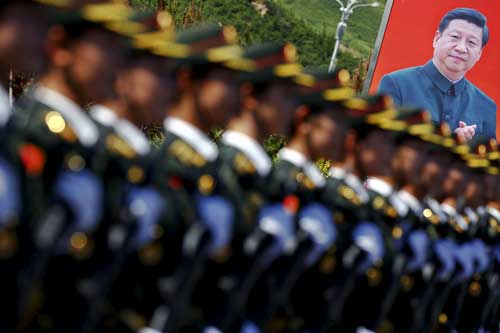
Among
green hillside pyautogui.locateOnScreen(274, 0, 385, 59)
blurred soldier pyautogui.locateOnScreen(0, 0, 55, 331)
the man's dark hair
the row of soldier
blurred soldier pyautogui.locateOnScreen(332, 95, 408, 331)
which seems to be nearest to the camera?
blurred soldier pyautogui.locateOnScreen(0, 0, 55, 331)

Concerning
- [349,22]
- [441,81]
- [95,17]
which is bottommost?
[95,17]

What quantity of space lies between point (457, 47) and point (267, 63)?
151 inches

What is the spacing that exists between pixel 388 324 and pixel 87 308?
4.69ft

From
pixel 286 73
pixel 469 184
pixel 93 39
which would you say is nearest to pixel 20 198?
pixel 93 39

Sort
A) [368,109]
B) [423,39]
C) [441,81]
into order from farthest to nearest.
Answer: [423,39] → [441,81] → [368,109]

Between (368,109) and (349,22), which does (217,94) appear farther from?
(349,22)

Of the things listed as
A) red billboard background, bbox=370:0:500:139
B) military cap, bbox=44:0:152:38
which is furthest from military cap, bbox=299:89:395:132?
red billboard background, bbox=370:0:500:139

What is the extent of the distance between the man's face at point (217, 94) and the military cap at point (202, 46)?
0.13 feet

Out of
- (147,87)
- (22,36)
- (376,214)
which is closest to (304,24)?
(376,214)

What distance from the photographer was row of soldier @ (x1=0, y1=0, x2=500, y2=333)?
2.07m

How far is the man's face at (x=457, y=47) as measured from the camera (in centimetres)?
604

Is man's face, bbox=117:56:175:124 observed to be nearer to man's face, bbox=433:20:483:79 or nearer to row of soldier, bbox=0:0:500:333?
row of soldier, bbox=0:0:500:333

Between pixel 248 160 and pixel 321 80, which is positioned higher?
pixel 321 80

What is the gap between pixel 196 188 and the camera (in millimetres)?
2441
